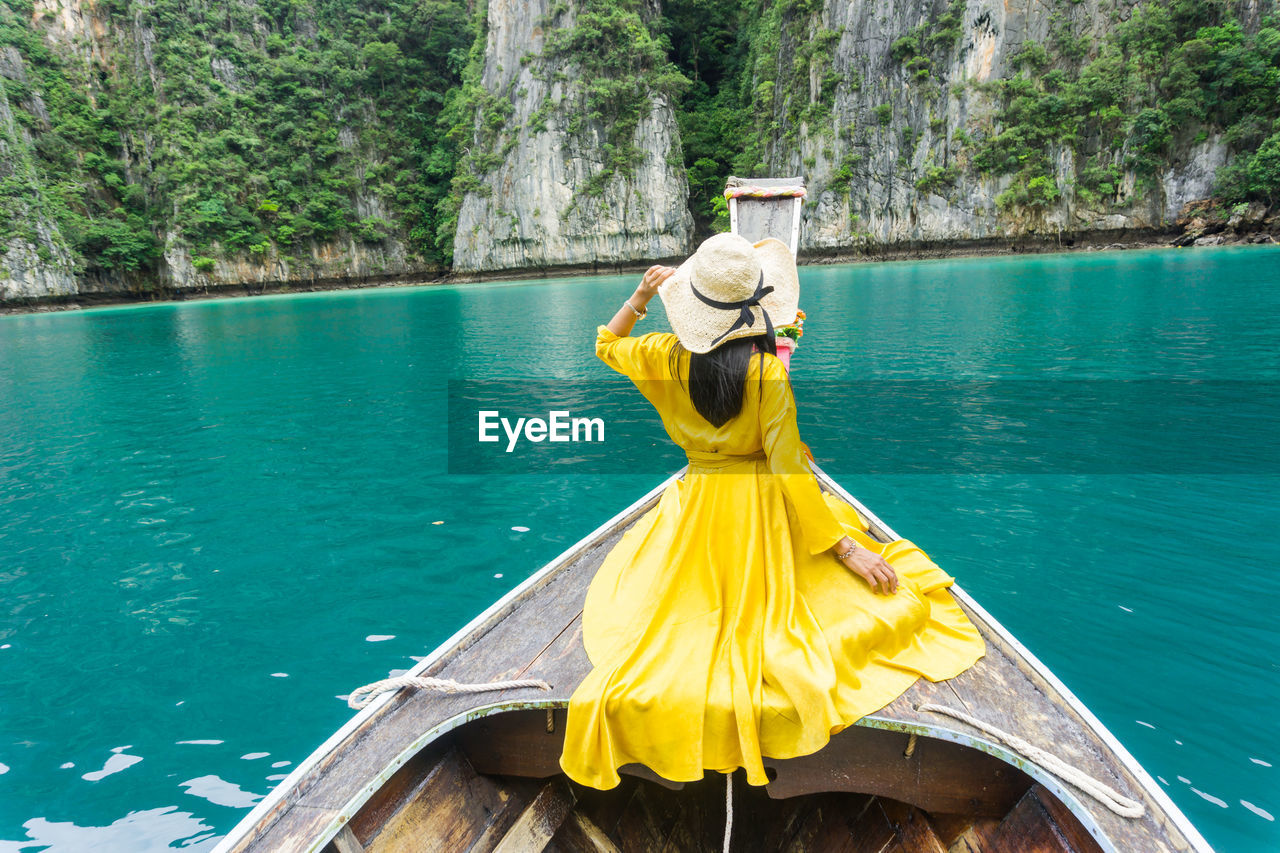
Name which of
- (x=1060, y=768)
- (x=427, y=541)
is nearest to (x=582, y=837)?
(x=1060, y=768)

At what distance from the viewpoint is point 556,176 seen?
43188 mm

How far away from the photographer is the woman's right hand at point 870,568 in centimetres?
212

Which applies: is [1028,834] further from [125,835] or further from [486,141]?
[486,141]

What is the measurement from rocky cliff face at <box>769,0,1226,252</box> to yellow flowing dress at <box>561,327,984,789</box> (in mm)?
42091

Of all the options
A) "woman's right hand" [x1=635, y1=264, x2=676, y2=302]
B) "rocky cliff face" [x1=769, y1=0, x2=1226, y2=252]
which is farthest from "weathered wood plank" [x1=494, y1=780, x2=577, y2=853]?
"rocky cliff face" [x1=769, y1=0, x2=1226, y2=252]

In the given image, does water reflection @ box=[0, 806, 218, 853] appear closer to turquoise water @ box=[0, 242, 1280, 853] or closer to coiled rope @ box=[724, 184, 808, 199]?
turquoise water @ box=[0, 242, 1280, 853]

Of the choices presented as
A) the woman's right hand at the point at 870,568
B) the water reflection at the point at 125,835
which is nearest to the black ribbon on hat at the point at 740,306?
the woman's right hand at the point at 870,568

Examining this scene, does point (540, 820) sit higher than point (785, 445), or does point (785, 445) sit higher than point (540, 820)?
point (785, 445)

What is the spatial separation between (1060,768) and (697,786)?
1115 millimetres

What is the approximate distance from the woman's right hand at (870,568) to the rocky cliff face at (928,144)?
41997 mm

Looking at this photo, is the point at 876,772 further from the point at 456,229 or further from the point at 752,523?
the point at 456,229

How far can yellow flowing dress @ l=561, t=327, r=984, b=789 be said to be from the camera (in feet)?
5.70

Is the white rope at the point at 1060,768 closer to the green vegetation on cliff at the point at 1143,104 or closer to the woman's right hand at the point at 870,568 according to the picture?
the woman's right hand at the point at 870,568

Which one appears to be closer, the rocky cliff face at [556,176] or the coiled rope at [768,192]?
the coiled rope at [768,192]
